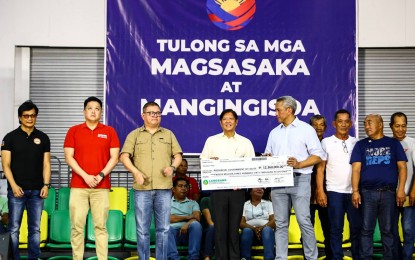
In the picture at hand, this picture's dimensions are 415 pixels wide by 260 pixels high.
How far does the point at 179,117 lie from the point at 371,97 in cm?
306

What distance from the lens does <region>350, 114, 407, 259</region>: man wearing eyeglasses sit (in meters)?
6.30

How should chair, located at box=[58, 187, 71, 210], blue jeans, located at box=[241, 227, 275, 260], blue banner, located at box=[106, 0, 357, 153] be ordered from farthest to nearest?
1. blue banner, located at box=[106, 0, 357, 153]
2. chair, located at box=[58, 187, 71, 210]
3. blue jeans, located at box=[241, 227, 275, 260]

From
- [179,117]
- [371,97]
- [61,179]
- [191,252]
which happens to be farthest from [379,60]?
[61,179]

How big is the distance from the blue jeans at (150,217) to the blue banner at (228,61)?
2.55m

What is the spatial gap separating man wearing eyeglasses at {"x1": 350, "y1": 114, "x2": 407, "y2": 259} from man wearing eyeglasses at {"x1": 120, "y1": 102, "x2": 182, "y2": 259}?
190 cm

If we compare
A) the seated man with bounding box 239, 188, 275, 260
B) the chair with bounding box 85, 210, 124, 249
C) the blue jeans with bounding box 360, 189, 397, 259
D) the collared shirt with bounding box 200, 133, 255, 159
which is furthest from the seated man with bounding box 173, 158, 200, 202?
the blue jeans with bounding box 360, 189, 397, 259

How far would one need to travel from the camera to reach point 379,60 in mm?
9586

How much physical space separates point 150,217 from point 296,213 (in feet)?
4.72

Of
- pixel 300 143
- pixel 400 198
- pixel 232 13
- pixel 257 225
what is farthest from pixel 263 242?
pixel 232 13

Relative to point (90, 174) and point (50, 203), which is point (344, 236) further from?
point (50, 203)

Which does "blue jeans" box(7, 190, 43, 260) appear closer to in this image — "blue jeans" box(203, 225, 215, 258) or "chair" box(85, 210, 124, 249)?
"chair" box(85, 210, 124, 249)

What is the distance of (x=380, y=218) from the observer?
20.8 feet

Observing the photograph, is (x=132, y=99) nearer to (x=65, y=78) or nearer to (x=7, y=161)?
(x=65, y=78)

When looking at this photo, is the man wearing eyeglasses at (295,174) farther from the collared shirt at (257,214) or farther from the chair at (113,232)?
the chair at (113,232)
